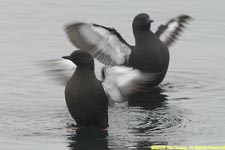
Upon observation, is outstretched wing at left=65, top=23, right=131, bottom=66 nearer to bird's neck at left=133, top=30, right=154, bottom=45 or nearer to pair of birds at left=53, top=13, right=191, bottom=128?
pair of birds at left=53, top=13, right=191, bottom=128

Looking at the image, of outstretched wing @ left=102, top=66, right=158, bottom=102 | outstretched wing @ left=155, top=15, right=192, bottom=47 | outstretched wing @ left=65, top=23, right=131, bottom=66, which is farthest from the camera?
outstretched wing @ left=155, top=15, right=192, bottom=47

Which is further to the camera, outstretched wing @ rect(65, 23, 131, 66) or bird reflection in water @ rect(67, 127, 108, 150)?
outstretched wing @ rect(65, 23, 131, 66)

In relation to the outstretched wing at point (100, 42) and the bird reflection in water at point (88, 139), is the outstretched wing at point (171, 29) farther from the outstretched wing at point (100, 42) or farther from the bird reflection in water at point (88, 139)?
the bird reflection in water at point (88, 139)

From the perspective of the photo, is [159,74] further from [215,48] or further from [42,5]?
[42,5]

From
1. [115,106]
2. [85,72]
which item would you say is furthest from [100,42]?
[85,72]

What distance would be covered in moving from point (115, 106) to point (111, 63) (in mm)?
2140

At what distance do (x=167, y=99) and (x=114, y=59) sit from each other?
5.16 feet

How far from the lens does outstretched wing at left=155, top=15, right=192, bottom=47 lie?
19861 mm

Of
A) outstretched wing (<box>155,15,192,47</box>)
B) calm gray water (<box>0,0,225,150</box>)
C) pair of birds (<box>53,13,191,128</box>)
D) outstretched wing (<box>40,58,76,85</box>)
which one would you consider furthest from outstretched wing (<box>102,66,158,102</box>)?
outstretched wing (<box>155,15,192,47</box>)

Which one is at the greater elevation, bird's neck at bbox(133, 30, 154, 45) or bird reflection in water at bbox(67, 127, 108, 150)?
bird's neck at bbox(133, 30, 154, 45)

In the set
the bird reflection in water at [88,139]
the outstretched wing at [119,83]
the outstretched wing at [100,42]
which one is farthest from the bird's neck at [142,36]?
the bird reflection in water at [88,139]

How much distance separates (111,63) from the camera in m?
18.6

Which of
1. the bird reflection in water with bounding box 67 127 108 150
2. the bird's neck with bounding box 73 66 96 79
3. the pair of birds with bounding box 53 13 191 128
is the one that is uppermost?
the bird's neck with bounding box 73 66 96 79

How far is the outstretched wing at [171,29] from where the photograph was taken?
65.2ft
